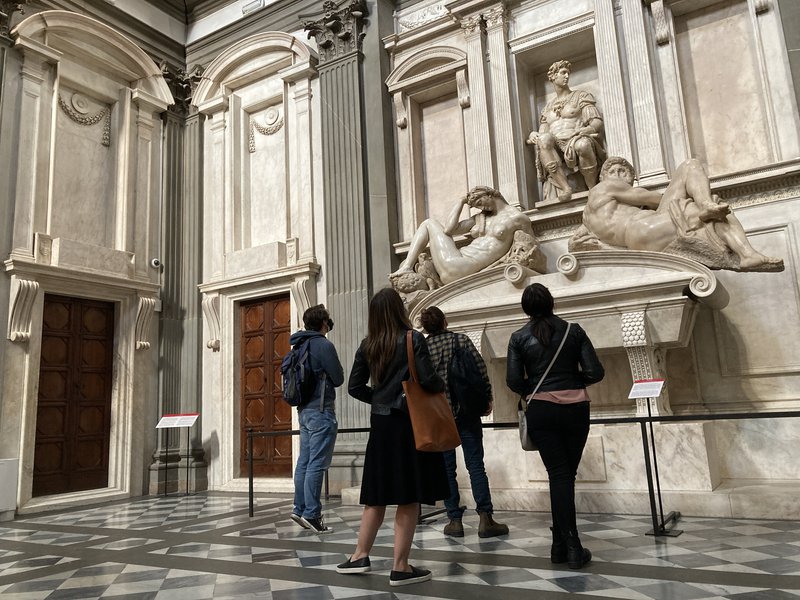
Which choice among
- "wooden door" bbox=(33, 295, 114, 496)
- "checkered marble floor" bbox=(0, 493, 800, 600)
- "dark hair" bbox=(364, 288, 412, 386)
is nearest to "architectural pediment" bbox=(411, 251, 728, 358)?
"checkered marble floor" bbox=(0, 493, 800, 600)

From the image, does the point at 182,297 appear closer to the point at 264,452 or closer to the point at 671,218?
the point at 264,452

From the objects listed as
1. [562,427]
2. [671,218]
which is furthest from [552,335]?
[671,218]

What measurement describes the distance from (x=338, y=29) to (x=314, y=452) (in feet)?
20.7

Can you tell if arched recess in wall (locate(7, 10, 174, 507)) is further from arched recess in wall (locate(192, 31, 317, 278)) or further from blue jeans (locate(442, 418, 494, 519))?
blue jeans (locate(442, 418, 494, 519))

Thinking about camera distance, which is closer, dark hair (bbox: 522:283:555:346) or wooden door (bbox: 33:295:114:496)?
dark hair (bbox: 522:283:555:346)

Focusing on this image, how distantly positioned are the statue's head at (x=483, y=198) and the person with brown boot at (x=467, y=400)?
2516 mm

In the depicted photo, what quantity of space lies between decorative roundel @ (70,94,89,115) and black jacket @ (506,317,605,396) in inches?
308

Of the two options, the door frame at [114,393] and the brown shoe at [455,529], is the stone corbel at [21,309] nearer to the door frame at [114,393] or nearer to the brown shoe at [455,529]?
the door frame at [114,393]

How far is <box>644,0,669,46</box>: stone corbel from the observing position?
6930mm

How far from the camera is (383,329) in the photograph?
3.12 meters

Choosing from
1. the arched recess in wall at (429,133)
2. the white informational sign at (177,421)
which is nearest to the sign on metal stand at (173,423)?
the white informational sign at (177,421)

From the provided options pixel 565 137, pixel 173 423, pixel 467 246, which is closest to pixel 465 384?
pixel 467 246

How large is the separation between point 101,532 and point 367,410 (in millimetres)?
3163

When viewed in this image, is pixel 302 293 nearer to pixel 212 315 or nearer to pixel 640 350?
pixel 212 315
